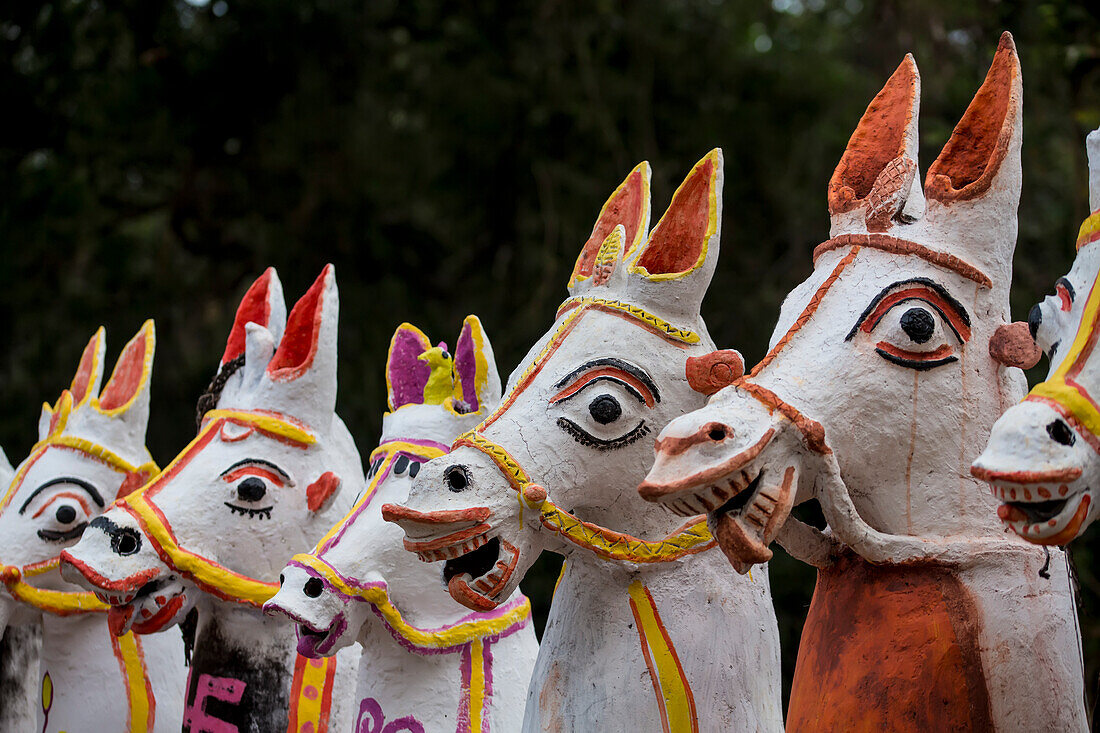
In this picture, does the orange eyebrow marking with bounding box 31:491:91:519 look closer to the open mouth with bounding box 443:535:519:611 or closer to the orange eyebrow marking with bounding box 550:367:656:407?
the open mouth with bounding box 443:535:519:611

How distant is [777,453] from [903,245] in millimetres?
517

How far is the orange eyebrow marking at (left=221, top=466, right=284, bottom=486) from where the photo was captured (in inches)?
147

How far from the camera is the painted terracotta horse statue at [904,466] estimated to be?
2.26m

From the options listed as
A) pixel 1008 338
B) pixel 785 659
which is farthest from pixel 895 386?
pixel 785 659

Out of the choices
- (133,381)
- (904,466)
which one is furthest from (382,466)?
(133,381)

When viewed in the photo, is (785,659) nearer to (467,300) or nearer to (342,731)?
(467,300)

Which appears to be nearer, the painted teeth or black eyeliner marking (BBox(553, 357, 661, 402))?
the painted teeth

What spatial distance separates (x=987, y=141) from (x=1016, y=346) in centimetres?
43

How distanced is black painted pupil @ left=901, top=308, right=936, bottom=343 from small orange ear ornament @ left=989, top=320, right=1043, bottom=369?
13 cm

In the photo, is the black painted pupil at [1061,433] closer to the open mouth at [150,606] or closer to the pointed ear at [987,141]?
the pointed ear at [987,141]

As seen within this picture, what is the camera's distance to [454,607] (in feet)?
11.0

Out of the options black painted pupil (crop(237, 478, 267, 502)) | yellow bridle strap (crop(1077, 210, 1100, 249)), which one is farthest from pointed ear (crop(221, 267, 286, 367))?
yellow bridle strap (crop(1077, 210, 1100, 249))

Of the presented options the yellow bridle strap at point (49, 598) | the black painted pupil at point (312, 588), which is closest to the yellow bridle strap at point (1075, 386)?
the black painted pupil at point (312, 588)

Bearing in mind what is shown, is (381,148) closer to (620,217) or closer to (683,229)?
(620,217)
